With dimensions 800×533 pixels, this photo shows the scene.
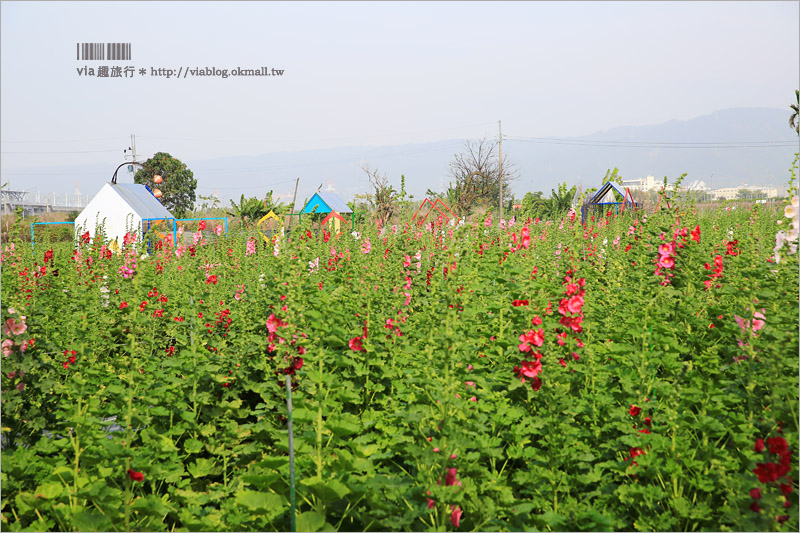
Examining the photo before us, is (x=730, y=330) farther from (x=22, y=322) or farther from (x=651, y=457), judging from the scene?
(x=22, y=322)

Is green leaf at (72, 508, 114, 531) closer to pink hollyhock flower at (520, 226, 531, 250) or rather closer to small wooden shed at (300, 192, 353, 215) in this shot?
pink hollyhock flower at (520, 226, 531, 250)

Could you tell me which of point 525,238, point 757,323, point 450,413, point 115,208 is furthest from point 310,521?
point 115,208

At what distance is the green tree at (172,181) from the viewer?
173 ft

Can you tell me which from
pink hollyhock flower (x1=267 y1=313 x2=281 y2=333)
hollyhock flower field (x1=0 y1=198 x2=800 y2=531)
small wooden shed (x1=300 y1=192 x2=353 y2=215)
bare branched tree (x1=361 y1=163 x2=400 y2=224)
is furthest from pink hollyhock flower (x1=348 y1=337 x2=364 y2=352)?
small wooden shed (x1=300 y1=192 x2=353 y2=215)

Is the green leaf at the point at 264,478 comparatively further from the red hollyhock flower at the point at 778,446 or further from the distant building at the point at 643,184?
the distant building at the point at 643,184

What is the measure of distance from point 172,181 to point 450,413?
56.3 meters

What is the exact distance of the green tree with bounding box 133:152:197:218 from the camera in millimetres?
52750

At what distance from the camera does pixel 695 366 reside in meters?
4.34

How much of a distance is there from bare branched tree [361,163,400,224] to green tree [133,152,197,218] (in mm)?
30244

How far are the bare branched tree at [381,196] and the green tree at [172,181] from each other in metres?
30.2

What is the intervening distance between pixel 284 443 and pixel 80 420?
123 centimetres

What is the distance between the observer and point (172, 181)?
53594 mm

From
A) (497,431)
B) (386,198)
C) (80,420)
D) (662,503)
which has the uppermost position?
(386,198)

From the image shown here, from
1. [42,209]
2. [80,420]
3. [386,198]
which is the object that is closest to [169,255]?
[80,420]
